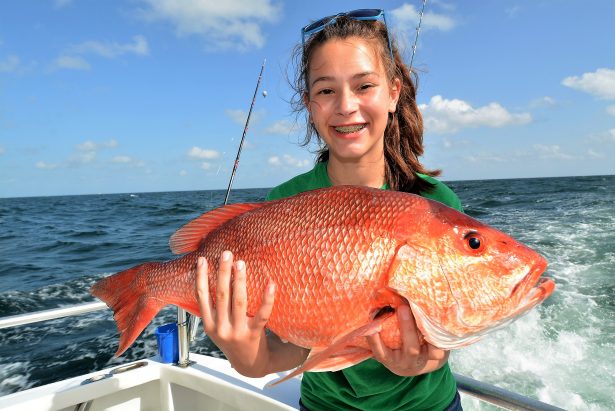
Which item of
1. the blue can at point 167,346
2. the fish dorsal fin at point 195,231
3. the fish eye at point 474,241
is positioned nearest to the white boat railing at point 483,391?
the blue can at point 167,346

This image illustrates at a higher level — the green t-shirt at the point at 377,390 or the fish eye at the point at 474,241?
the fish eye at the point at 474,241

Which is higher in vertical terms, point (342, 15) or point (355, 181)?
point (342, 15)

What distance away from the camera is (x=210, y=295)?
1.76m

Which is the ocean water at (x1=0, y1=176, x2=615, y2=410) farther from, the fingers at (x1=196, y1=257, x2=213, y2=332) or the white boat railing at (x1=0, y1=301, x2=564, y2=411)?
the fingers at (x1=196, y1=257, x2=213, y2=332)

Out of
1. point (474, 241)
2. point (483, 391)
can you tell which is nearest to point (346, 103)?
point (474, 241)

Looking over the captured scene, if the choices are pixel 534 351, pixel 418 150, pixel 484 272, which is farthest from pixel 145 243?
pixel 484 272

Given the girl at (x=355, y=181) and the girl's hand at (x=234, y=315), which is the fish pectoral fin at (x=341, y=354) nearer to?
the girl at (x=355, y=181)

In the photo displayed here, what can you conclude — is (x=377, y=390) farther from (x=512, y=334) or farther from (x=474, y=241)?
(x=512, y=334)

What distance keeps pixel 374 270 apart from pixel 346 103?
2.97 feet

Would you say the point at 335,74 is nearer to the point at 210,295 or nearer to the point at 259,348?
the point at 210,295

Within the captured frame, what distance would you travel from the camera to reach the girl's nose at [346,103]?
6.51 ft

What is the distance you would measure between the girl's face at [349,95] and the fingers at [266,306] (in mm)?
848

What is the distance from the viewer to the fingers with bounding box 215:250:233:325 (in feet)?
5.36

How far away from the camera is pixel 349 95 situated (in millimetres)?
1996
